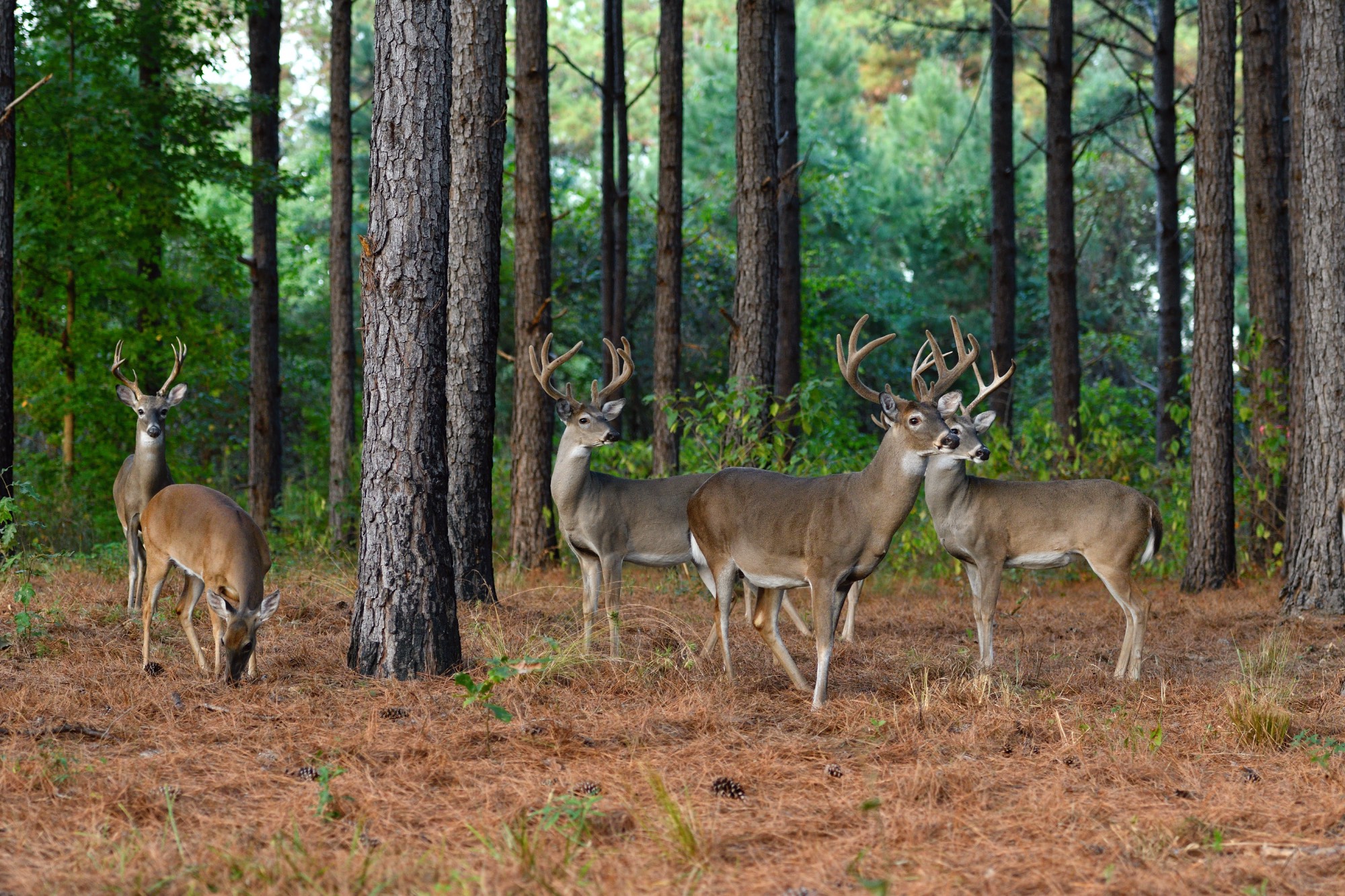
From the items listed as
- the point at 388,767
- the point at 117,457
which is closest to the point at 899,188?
the point at 117,457

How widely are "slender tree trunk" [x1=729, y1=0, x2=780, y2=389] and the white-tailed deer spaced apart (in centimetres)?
575

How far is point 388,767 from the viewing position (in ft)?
16.8

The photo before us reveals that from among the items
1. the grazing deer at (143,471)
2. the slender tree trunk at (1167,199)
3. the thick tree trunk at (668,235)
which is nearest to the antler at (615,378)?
the grazing deer at (143,471)

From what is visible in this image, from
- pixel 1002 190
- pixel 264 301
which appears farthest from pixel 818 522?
pixel 1002 190

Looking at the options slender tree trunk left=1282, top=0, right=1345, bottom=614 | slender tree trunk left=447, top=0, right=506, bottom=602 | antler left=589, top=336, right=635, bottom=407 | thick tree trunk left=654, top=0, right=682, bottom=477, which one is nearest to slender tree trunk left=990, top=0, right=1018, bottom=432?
thick tree trunk left=654, top=0, right=682, bottom=477

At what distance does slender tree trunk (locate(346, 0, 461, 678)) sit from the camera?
22.4 feet

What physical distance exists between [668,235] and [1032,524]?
7803 mm

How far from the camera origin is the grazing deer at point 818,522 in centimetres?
687

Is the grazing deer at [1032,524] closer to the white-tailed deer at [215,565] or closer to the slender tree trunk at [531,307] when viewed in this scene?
the white-tailed deer at [215,565]

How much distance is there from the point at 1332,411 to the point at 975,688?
486 centimetres

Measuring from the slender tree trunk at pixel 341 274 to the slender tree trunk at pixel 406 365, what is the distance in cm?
936

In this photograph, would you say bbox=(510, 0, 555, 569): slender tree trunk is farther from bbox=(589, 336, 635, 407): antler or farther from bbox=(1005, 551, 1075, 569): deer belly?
bbox=(1005, 551, 1075, 569): deer belly

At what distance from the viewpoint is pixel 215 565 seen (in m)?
7.15

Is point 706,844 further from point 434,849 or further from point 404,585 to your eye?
point 404,585
